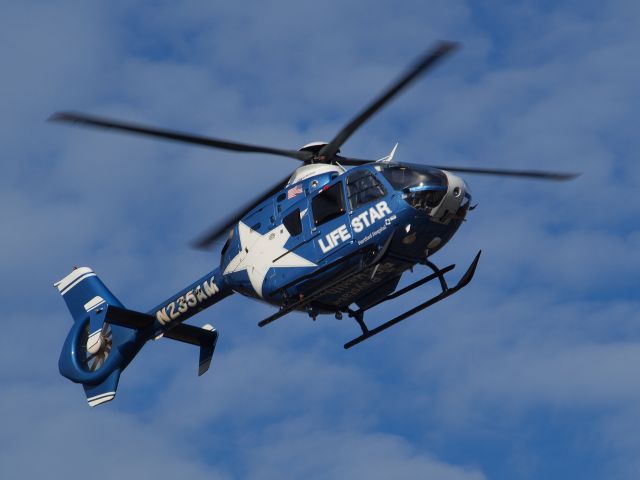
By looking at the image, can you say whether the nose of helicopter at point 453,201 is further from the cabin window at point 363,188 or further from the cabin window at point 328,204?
the cabin window at point 328,204

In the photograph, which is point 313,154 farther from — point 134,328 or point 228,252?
point 134,328

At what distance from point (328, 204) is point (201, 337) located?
6.77 meters

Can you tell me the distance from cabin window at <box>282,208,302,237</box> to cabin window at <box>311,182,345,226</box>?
0.44 meters

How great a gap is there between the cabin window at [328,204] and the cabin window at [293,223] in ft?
1.44

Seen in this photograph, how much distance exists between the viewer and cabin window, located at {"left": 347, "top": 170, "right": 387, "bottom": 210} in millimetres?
23000

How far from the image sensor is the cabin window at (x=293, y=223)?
24109 mm

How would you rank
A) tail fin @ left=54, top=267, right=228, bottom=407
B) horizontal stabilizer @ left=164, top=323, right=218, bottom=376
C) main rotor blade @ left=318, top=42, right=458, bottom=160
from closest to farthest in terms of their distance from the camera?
1. main rotor blade @ left=318, top=42, right=458, bottom=160
2. tail fin @ left=54, top=267, right=228, bottom=407
3. horizontal stabilizer @ left=164, top=323, right=218, bottom=376

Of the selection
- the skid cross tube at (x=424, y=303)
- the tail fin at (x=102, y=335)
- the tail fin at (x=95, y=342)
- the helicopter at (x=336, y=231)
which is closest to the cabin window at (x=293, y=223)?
the helicopter at (x=336, y=231)

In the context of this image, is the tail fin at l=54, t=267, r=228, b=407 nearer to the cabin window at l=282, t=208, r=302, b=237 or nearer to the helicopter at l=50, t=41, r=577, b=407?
the helicopter at l=50, t=41, r=577, b=407

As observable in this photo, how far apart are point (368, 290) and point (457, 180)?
10.1 feet

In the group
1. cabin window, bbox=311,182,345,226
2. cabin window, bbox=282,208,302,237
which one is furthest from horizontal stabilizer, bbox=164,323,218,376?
cabin window, bbox=311,182,345,226

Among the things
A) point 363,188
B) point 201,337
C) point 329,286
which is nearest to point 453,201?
point 363,188

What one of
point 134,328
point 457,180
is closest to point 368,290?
point 457,180

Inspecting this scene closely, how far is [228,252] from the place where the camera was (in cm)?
2586
